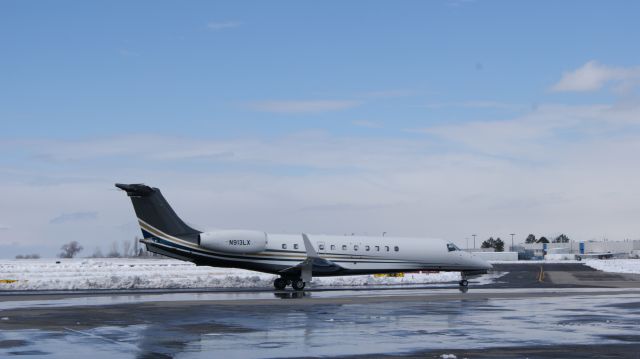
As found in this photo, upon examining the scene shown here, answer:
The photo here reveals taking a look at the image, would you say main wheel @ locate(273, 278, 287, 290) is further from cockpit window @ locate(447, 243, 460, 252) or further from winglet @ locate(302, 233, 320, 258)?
cockpit window @ locate(447, 243, 460, 252)

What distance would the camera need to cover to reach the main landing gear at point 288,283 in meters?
38.4

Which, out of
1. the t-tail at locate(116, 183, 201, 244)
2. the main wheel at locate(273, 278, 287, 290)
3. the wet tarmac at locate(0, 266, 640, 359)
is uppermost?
the t-tail at locate(116, 183, 201, 244)

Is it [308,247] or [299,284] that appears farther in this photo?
[299,284]

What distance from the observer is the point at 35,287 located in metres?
39.7

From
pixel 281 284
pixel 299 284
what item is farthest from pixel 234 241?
pixel 299 284

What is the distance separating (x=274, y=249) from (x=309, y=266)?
1.87m

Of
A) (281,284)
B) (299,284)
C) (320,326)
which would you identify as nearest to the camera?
(320,326)

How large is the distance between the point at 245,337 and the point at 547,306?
13153mm

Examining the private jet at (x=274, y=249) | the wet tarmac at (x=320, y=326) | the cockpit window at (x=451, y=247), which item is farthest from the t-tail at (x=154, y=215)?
the cockpit window at (x=451, y=247)

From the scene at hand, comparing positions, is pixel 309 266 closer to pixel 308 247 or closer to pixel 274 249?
pixel 308 247

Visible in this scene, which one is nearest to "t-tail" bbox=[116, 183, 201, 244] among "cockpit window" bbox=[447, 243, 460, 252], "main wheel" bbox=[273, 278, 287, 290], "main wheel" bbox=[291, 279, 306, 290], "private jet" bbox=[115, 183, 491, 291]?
"private jet" bbox=[115, 183, 491, 291]

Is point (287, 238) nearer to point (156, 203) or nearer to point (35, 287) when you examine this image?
point (156, 203)

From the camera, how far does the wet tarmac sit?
51.7 feet

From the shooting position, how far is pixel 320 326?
20.3 m
